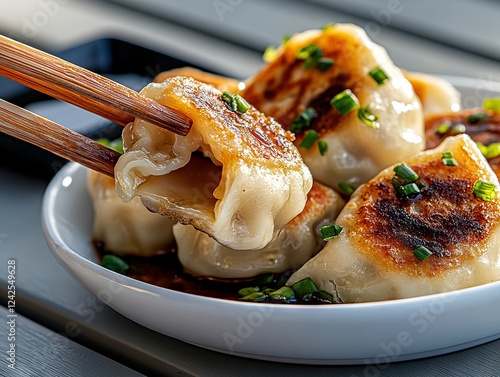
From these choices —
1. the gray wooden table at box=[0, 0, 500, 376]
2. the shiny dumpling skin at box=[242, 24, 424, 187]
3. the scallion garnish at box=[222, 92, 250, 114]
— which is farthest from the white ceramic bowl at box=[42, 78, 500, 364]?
the shiny dumpling skin at box=[242, 24, 424, 187]

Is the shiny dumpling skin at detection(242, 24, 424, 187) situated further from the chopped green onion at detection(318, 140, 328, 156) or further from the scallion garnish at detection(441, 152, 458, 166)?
the scallion garnish at detection(441, 152, 458, 166)

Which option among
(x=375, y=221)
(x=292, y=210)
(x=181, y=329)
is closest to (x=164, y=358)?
(x=181, y=329)

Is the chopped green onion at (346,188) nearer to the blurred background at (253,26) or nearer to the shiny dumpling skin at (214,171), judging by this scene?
the shiny dumpling skin at (214,171)

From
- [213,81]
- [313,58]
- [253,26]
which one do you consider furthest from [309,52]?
[253,26]

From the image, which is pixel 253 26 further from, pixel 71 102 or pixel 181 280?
pixel 71 102

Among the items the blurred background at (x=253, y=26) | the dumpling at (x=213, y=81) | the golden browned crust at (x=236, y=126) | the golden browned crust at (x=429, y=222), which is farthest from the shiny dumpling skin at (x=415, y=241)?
the blurred background at (x=253, y=26)

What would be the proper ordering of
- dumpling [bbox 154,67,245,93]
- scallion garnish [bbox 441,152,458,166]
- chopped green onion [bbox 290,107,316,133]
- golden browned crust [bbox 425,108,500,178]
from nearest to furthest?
scallion garnish [bbox 441,152,458,166]
chopped green onion [bbox 290,107,316,133]
golden browned crust [bbox 425,108,500,178]
dumpling [bbox 154,67,245,93]
